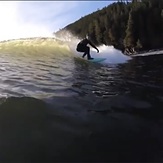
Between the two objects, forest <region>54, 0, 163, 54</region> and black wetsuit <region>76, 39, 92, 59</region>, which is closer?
black wetsuit <region>76, 39, 92, 59</region>

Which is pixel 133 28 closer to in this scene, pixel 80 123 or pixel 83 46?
pixel 83 46

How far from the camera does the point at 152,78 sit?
16.2m

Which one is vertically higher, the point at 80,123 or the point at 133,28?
the point at 80,123

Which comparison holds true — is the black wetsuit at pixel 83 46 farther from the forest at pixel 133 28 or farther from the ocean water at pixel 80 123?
the forest at pixel 133 28

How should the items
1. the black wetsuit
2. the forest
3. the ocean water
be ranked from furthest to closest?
the forest < the black wetsuit < the ocean water

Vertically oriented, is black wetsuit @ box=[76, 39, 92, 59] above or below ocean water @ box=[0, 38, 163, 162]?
above

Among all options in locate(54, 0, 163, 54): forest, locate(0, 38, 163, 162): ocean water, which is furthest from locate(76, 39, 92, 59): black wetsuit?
locate(54, 0, 163, 54): forest

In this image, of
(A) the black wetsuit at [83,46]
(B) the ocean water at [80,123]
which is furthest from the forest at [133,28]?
(B) the ocean water at [80,123]

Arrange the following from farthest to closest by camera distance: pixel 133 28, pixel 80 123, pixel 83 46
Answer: pixel 133 28 < pixel 83 46 < pixel 80 123

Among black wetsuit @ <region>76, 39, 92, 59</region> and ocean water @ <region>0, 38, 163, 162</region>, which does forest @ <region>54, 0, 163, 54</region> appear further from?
ocean water @ <region>0, 38, 163, 162</region>

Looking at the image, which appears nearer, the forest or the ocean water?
the ocean water

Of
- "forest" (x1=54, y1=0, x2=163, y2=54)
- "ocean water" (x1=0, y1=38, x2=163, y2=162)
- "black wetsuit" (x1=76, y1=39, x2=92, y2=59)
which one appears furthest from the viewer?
"forest" (x1=54, y1=0, x2=163, y2=54)

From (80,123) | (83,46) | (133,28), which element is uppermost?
(83,46)

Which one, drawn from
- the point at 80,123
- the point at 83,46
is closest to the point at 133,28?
the point at 83,46
